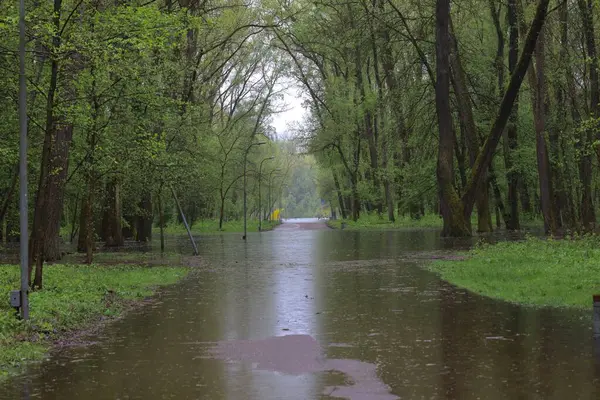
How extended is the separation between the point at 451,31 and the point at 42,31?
943 inches

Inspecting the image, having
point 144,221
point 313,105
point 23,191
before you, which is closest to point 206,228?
point 313,105

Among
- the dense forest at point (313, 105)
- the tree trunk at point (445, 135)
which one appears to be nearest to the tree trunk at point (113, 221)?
the dense forest at point (313, 105)

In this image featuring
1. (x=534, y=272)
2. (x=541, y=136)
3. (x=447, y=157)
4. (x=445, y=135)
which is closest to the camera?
(x=534, y=272)

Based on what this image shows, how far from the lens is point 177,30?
17.7 m

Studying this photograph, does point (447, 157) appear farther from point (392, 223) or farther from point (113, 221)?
point (392, 223)

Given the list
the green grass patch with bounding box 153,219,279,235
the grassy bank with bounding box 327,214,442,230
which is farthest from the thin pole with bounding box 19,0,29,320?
the green grass patch with bounding box 153,219,279,235

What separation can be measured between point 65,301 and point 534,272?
34.3 ft

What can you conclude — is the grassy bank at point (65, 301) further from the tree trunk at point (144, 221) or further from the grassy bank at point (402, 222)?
the grassy bank at point (402, 222)

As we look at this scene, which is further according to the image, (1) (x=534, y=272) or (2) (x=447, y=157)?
(2) (x=447, y=157)

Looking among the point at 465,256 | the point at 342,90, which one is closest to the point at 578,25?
the point at 465,256

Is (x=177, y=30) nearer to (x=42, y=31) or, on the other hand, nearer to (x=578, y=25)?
(x=42, y=31)

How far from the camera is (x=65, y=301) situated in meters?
12.2

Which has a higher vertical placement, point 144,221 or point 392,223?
point 144,221

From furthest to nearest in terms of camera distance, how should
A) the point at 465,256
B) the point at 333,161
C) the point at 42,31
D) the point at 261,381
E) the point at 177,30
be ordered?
the point at 333,161 < the point at 465,256 < the point at 177,30 < the point at 42,31 < the point at 261,381
